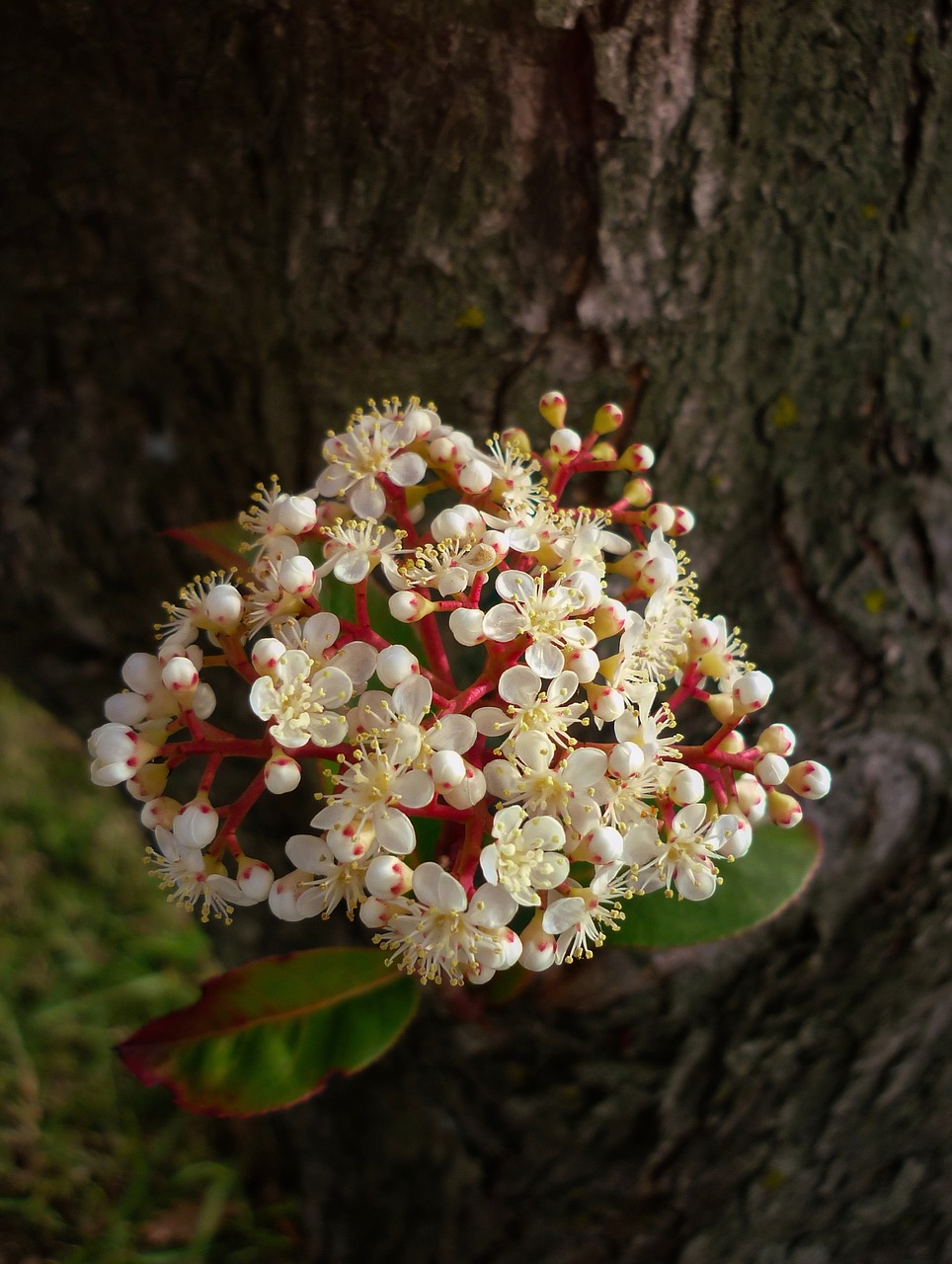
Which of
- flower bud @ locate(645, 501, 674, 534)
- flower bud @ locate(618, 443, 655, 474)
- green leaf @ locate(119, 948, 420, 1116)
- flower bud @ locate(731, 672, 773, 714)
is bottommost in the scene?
green leaf @ locate(119, 948, 420, 1116)

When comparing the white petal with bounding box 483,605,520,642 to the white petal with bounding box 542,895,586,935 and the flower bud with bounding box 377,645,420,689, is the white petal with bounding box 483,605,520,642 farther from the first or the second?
the white petal with bounding box 542,895,586,935

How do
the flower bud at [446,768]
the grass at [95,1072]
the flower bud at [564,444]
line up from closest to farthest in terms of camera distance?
→ the flower bud at [446,768], the flower bud at [564,444], the grass at [95,1072]

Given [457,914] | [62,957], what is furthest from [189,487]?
[62,957]

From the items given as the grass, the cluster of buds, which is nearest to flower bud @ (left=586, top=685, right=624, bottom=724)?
the cluster of buds

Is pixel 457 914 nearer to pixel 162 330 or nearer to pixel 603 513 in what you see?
pixel 603 513

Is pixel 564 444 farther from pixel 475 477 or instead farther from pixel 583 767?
pixel 583 767

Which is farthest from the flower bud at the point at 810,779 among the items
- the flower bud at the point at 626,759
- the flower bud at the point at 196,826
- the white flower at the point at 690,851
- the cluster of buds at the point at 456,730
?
the flower bud at the point at 196,826

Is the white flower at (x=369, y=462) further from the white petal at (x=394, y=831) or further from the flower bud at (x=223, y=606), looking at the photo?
the white petal at (x=394, y=831)

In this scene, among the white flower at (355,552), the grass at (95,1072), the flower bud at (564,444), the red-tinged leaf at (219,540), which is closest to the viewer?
the white flower at (355,552)
